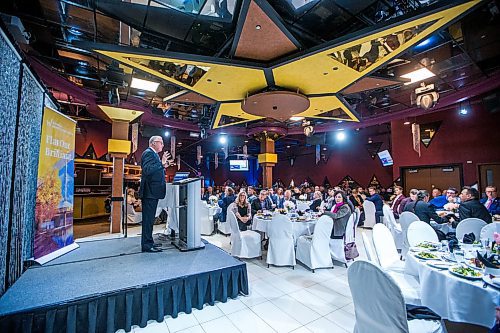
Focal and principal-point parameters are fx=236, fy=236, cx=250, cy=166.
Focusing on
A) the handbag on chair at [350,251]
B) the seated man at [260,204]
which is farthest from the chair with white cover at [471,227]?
the seated man at [260,204]

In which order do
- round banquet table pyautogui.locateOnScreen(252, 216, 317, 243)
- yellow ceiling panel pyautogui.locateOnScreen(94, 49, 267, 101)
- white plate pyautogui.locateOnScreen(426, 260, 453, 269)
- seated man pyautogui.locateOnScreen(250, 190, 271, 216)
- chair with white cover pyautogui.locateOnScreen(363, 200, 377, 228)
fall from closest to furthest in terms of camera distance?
white plate pyautogui.locateOnScreen(426, 260, 453, 269) < yellow ceiling panel pyautogui.locateOnScreen(94, 49, 267, 101) < round banquet table pyautogui.locateOnScreen(252, 216, 317, 243) < seated man pyautogui.locateOnScreen(250, 190, 271, 216) < chair with white cover pyautogui.locateOnScreen(363, 200, 377, 228)

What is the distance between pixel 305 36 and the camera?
4.68 m

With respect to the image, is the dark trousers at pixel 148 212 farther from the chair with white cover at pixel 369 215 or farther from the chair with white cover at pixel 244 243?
the chair with white cover at pixel 369 215

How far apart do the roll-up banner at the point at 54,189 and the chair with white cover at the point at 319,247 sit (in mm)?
4010

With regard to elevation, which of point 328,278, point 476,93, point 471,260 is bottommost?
point 328,278

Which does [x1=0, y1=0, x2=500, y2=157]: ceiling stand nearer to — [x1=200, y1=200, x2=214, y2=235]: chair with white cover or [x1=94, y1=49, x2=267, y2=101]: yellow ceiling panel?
[x1=94, y1=49, x2=267, y2=101]: yellow ceiling panel

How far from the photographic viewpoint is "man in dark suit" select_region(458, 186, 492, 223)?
410 centimetres

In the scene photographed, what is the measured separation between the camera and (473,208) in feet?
13.6

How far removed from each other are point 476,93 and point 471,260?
690 cm

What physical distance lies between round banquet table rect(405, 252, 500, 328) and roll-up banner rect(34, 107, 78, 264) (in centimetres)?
457

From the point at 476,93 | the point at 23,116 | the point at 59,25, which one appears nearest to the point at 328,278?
the point at 23,116

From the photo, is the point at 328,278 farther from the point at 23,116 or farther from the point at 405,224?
the point at 23,116

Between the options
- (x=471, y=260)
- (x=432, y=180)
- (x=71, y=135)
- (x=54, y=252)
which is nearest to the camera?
(x=471, y=260)

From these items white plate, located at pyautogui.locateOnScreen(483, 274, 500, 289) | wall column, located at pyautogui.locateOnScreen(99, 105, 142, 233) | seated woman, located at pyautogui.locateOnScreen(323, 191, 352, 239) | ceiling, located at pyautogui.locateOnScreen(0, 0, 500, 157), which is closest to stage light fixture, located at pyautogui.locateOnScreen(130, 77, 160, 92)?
ceiling, located at pyautogui.locateOnScreen(0, 0, 500, 157)
